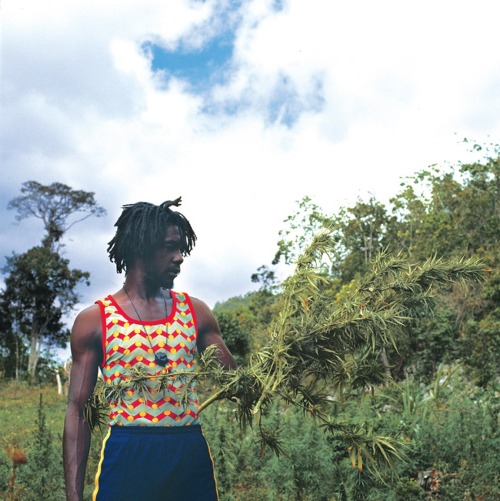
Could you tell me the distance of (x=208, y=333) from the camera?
306 centimetres

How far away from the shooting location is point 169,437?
281cm

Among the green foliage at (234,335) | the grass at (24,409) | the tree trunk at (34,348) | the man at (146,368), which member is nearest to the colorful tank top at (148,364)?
the man at (146,368)

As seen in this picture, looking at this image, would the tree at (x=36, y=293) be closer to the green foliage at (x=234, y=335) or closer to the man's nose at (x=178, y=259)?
the green foliage at (x=234, y=335)

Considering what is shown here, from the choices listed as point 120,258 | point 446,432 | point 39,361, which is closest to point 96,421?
point 120,258

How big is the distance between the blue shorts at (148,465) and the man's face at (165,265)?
1.85 feet

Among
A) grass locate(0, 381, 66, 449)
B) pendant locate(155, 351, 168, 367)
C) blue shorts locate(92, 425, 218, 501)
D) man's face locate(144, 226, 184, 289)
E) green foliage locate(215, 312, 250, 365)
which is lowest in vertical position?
blue shorts locate(92, 425, 218, 501)

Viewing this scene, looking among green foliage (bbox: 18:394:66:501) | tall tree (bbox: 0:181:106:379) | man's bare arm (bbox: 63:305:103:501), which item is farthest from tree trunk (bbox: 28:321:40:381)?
man's bare arm (bbox: 63:305:103:501)

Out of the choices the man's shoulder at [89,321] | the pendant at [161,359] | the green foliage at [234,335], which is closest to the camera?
the pendant at [161,359]

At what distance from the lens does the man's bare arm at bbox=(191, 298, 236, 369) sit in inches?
118

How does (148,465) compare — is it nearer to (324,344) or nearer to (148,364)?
(148,364)

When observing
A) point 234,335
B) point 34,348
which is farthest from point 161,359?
point 34,348

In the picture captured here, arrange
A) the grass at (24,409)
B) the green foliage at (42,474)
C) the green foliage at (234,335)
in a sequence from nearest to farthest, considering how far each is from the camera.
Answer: the green foliage at (42,474) → the grass at (24,409) → the green foliage at (234,335)

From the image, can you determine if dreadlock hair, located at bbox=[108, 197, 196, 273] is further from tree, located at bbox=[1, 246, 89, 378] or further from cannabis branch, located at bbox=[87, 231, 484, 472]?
tree, located at bbox=[1, 246, 89, 378]

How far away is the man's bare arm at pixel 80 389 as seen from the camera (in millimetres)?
2895
